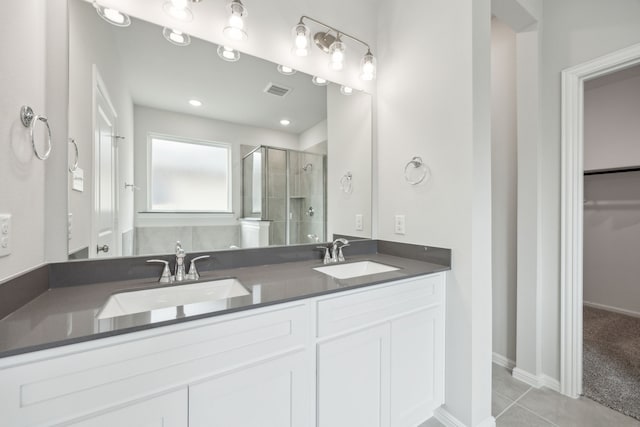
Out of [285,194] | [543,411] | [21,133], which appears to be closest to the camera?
[21,133]

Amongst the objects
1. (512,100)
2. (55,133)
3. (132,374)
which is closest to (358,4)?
(512,100)

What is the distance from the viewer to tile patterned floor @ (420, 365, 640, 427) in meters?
1.46

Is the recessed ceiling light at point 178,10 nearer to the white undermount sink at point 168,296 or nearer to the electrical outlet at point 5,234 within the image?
the electrical outlet at point 5,234

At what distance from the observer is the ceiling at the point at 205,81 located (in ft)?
4.26

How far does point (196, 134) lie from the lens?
4.71ft

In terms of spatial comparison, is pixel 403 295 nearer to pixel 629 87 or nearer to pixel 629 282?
pixel 629 282

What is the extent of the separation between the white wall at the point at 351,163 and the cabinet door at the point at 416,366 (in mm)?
760

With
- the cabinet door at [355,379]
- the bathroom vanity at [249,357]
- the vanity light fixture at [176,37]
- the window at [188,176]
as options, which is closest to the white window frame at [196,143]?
the window at [188,176]

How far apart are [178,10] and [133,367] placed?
152 cm

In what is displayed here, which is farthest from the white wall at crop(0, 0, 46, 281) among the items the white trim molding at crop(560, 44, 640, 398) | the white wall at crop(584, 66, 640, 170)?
the white wall at crop(584, 66, 640, 170)

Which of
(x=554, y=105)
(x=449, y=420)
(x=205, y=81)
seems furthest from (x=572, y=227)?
(x=205, y=81)

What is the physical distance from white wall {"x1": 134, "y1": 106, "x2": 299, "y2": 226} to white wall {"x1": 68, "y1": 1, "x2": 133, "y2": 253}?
0.25 feet

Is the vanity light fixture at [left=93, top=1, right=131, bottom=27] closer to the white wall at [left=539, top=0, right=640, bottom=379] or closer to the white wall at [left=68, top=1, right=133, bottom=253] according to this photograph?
the white wall at [left=68, top=1, right=133, bottom=253]

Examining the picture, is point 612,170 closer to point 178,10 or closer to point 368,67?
point 368,67
